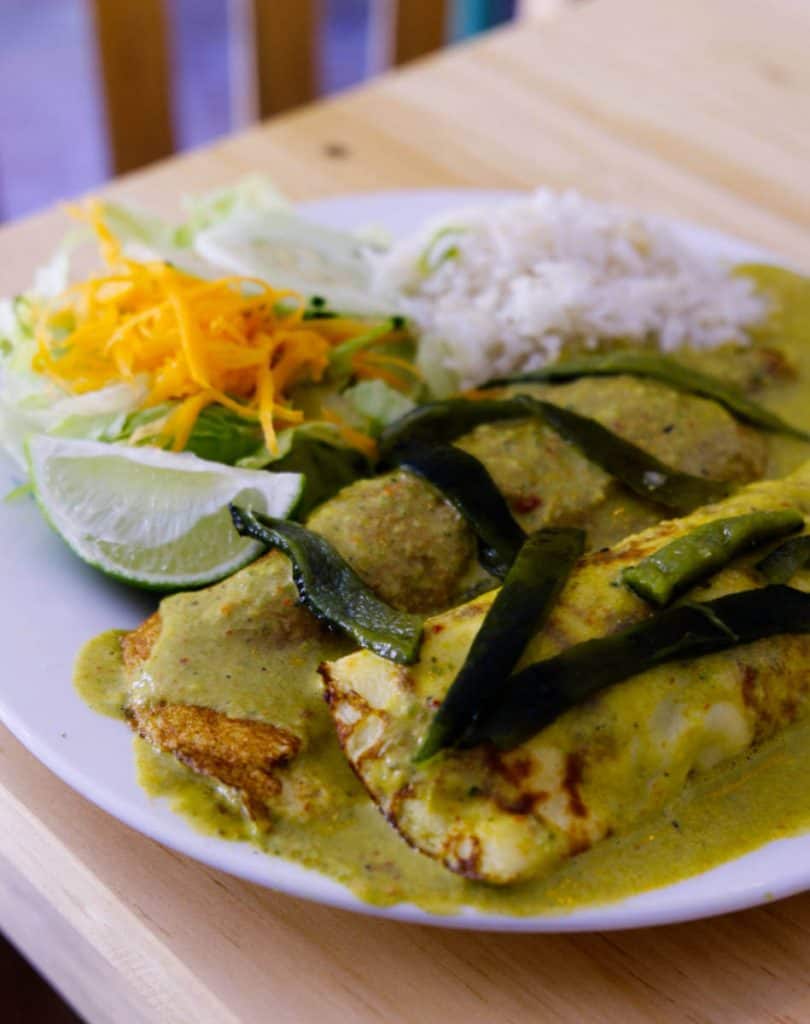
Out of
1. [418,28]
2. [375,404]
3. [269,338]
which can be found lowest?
[418,28]

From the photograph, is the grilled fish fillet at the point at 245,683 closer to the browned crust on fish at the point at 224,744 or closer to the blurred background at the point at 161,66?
the browned crust on fish at the point at 224,744

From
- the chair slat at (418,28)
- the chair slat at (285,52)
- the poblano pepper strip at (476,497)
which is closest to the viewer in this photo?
the poblano pepper strip at (476,497)

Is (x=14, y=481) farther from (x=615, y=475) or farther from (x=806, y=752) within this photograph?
(x=806, y=752)

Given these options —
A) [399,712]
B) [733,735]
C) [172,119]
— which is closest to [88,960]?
[399,712]

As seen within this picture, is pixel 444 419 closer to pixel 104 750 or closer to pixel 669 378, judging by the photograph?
pixel 669 378

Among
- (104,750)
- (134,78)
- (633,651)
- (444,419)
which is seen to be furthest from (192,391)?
(134,78)

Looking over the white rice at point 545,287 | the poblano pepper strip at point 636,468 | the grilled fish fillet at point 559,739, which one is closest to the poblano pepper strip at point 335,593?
the grilled fish fillet at point 559,739

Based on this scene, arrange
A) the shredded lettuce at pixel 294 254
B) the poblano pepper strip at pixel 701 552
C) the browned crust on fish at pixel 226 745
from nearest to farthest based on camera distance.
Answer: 1. the browned crust on fish at pixel 226 745
2. the poblano pepper strip at pixel 701 552
3. the shredded lettuce at pixel 294 254

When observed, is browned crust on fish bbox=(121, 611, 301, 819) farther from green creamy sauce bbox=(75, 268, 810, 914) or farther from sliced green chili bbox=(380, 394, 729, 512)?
sliced green chili bbox=(380, 394, 729, 512)
